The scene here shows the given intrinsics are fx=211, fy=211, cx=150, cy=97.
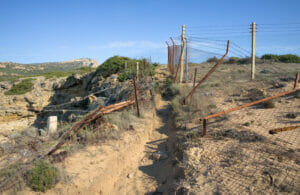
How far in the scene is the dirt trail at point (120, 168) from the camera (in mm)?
4828

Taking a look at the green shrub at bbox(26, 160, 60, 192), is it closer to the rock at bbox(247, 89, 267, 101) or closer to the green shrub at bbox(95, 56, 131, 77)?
the rock at bbox(247, 89, 267, 101)

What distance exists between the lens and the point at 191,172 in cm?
481

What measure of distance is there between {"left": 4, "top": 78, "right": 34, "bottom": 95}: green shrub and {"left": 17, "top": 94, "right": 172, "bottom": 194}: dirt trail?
59.8 ft

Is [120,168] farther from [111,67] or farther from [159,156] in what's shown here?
[111,67]

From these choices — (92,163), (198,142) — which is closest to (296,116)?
(198,142)

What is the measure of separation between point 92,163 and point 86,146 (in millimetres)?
708

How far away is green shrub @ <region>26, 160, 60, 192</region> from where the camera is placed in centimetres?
425

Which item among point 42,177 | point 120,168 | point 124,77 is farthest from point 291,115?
point 124,77

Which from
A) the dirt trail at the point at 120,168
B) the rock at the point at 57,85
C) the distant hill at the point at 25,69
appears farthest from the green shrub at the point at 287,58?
the distant hill at the point at 25,69

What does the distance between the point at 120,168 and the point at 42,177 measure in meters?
2.11

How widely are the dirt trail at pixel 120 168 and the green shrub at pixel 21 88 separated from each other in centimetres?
1822

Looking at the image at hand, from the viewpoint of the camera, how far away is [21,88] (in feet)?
70.7

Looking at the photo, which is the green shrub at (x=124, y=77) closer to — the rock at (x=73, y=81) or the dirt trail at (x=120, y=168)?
the rock at (x=73, y=81)

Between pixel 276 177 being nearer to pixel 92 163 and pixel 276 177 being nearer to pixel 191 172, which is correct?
pixel 191 172
